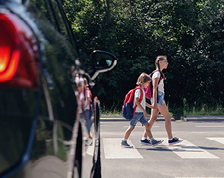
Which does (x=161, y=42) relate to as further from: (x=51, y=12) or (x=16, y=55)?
(x=16, y=55)

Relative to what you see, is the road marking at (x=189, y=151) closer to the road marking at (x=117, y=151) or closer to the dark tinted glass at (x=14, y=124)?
the road marking at (x=117, y=151)

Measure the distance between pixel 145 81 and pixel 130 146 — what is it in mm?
1347

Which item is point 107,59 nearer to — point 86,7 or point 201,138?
point 201,138

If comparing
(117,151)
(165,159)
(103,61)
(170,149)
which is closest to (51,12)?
(103,61)

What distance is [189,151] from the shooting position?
22.7 ft

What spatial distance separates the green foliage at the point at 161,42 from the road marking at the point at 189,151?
12.1m

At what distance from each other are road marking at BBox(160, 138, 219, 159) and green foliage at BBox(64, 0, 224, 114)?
1210 centimetres

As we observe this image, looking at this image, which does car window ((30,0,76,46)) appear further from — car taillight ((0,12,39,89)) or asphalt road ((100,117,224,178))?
asphalt road ((100,117,224,178))

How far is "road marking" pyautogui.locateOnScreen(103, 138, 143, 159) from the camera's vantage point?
20.9 ft

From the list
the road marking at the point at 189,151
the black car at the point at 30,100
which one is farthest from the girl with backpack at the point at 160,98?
the black car at the point at 30,100

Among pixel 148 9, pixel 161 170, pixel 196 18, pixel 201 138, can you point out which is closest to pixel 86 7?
pixel 148 9

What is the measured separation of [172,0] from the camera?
2102cm

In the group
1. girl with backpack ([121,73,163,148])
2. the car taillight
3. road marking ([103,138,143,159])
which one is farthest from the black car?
girl with backpack ([121,73,163,148])

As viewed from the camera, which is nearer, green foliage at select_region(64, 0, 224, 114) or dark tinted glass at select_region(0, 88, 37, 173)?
dark tinted glass at select_region(0, 88, 37, 173)
